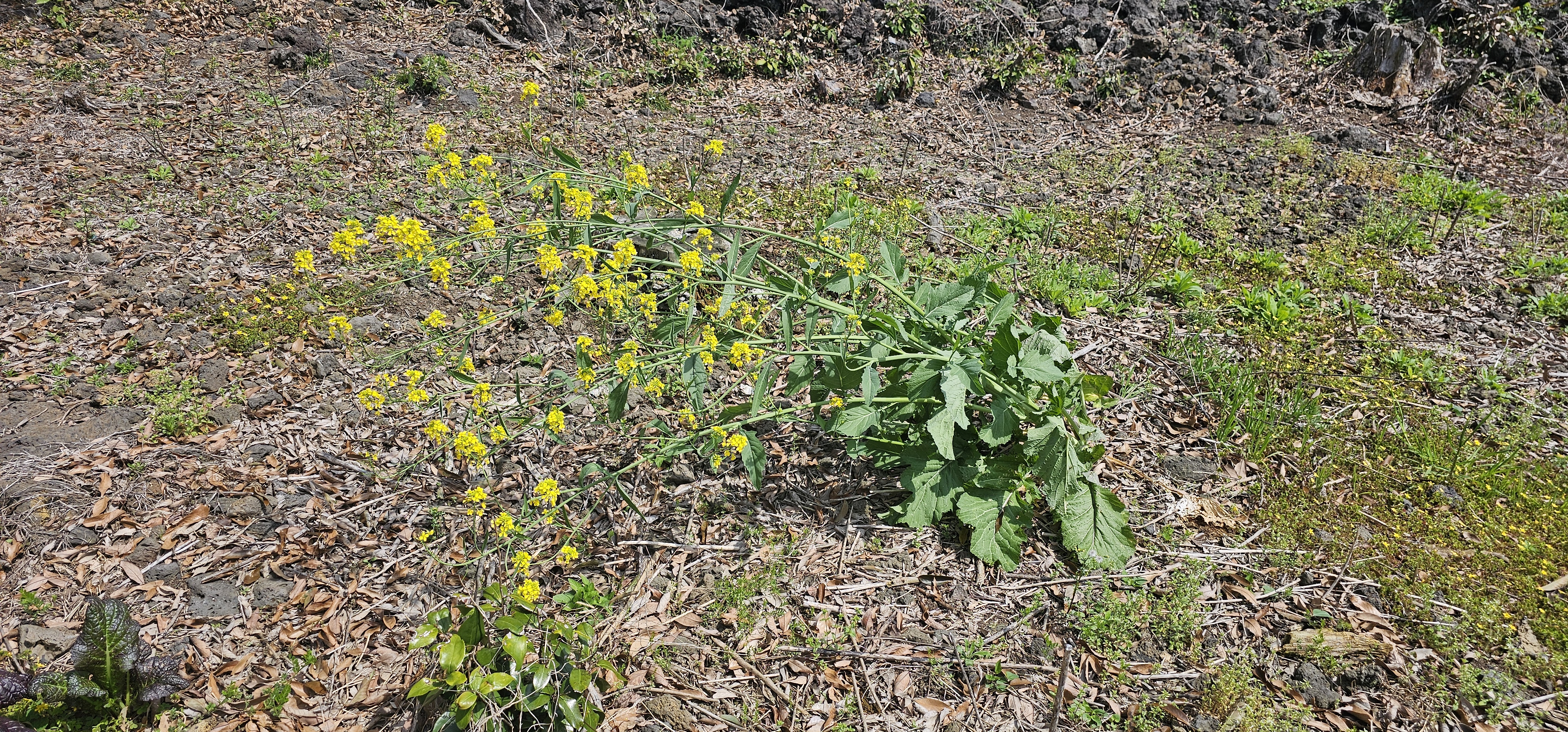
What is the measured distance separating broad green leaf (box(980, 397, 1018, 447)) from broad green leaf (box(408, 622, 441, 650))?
173 centimetres

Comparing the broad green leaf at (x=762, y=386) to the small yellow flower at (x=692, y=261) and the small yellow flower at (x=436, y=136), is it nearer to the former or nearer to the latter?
the small yellow flower at (x=692, y=261)

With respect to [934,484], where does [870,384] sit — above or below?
above

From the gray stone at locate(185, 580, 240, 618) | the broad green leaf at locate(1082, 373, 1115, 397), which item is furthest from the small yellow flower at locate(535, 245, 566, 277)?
the broad green leaf at locate(1082, 373, 1115, 397)

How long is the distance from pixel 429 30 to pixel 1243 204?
6251 mm

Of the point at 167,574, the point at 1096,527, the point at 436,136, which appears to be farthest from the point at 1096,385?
the point at 167,574

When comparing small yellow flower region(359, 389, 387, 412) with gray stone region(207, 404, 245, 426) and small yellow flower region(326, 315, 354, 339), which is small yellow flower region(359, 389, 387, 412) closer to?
small yellow flower region(326, 315, 354, 339)

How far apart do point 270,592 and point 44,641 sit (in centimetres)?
60

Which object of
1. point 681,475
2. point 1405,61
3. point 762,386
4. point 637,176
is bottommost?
point 681,475

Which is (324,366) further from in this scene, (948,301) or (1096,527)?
(1096,527)

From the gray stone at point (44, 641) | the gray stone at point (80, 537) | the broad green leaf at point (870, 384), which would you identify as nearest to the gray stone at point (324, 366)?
the gray stone at point (80, 537)

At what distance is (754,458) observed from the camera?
2.60 m

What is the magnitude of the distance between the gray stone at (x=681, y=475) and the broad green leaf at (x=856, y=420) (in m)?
0.73

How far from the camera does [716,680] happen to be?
2.53 metres

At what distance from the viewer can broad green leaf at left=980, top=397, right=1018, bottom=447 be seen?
2.65 m
